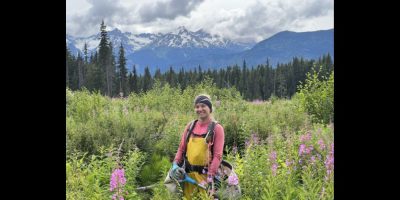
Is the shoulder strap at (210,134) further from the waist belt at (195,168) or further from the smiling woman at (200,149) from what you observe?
the waist belt at (195,168)

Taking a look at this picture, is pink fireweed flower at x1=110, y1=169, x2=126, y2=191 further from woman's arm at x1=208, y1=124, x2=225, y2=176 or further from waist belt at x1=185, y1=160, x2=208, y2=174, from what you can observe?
waist belt at x1=185, y1=160, x2=208, y2=174

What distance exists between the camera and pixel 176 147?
8.52 meters

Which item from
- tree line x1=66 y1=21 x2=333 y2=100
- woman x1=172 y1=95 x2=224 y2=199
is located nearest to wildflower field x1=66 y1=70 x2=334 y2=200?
woman x1=172 y1=95 x2=224 y2=199

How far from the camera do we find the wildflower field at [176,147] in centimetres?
446

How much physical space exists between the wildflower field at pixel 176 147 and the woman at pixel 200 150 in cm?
34

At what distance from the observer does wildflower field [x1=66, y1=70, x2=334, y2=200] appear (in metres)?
4.46

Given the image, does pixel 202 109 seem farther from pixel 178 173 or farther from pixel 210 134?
pixel 178 173

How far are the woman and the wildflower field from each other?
0.34 m

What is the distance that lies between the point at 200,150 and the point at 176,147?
408 centimetres
